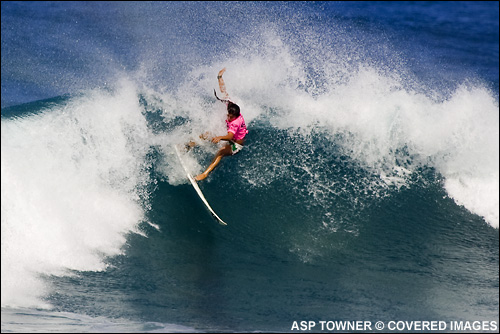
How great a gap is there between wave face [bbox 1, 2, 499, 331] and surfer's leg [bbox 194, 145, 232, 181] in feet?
1.22

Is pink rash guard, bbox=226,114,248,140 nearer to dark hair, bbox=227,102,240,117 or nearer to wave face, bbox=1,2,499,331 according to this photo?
dark hair, bbox=227,102,240,117

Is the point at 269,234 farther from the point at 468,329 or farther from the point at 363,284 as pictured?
the point at 468,329

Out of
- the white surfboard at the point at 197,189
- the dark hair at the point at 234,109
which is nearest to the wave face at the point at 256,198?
the white surfboard at the point at 197,189

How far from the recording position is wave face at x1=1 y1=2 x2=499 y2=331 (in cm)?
755

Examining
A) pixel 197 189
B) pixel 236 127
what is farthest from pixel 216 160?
pixel 236 127

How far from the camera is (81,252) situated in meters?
7.91

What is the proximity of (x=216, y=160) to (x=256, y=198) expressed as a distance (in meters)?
1.00

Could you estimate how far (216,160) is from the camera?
8180 mm

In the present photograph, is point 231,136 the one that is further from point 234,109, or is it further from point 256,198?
point 256,198

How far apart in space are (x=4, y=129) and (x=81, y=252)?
9.99ft

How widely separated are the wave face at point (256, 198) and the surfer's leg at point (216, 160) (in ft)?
1.22

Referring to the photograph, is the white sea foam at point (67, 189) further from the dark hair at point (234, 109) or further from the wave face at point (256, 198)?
the dark hair at point (234, 109)

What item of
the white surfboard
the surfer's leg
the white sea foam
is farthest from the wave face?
the surfer's leg

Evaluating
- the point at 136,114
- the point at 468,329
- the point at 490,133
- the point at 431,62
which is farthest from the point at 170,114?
the point at 431,62
